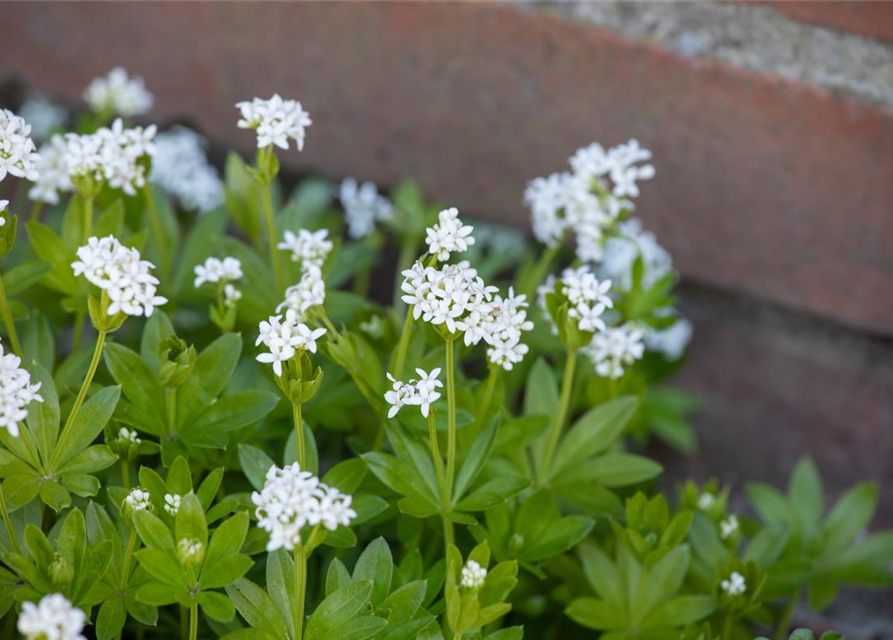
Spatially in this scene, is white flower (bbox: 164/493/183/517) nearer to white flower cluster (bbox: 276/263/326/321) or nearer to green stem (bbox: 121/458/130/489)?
green stem (bbox: 121/458/130/489)

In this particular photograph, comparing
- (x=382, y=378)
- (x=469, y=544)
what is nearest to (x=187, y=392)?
(x=382, y=378)

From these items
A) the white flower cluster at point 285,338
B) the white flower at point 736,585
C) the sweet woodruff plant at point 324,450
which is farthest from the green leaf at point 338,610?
the white flower at point 736,585

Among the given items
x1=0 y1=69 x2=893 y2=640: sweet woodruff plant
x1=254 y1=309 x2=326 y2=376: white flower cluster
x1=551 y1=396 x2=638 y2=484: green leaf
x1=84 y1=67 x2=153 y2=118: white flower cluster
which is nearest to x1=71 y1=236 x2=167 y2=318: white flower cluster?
x1=0 y1=69 x2=893 y2=640: sweet woodruff plant

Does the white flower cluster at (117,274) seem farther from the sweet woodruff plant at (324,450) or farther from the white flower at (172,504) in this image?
the white flower at (172,504)

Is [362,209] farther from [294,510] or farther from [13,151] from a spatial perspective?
[294,510]

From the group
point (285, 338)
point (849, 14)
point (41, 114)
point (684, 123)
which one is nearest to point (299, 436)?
point (285, 338)

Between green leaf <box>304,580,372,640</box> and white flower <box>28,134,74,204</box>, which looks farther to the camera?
white flower <box>28,134,74,204</box>

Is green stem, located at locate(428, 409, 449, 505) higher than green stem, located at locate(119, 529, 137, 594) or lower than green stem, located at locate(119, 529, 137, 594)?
higher
